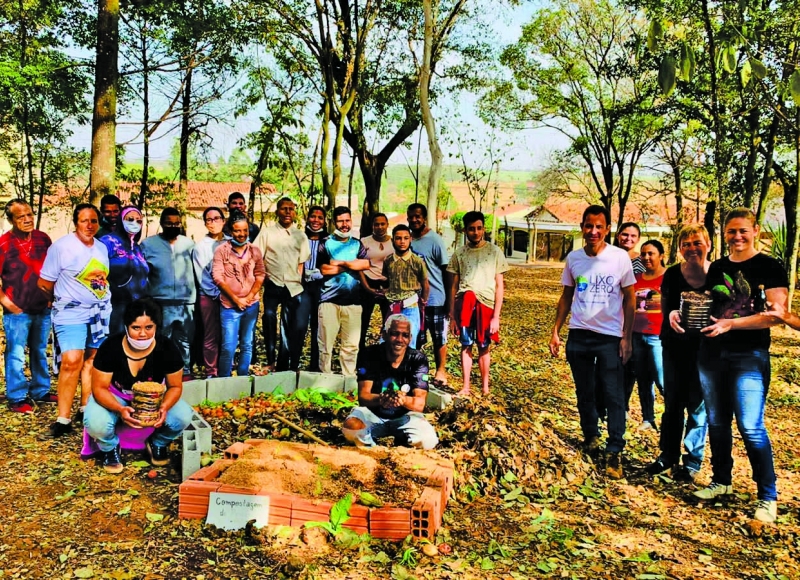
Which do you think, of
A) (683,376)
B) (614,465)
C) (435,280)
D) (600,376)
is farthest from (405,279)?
(683,376)

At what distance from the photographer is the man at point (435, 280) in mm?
6383

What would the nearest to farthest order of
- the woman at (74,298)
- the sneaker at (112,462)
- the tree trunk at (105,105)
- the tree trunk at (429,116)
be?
the sneaker at (112,462), the woman at (74,298), the tree trunk at (105,105), the tree trunk at (429,116)

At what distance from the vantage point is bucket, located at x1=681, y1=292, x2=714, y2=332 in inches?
168

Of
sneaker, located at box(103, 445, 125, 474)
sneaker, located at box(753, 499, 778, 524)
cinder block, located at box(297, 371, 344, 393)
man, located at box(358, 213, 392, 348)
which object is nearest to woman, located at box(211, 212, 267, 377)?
cinder block, located at box(297, 371, 344, 393)

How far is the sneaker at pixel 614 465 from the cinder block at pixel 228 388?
9.94ft

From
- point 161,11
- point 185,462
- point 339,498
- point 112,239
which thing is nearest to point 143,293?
point 112,239

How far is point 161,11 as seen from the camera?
1098 centimetres

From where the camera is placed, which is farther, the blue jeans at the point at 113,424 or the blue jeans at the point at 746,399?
the blue jeans at the point at 113,424

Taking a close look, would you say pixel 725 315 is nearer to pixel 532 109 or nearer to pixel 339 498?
pixel 339 498

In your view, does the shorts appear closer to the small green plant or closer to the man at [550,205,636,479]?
the man at [550,205,636,479]

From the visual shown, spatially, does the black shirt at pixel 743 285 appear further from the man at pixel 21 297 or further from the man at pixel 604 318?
the man at pixel 21 297

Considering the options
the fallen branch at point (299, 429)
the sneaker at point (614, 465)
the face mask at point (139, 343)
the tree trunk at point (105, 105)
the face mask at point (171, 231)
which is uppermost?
the tree trunk at point (105, 105)

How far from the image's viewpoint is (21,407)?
219 inches

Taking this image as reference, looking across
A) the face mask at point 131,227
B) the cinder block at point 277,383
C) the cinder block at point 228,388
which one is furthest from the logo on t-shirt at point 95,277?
the cinder block at point 277,383
